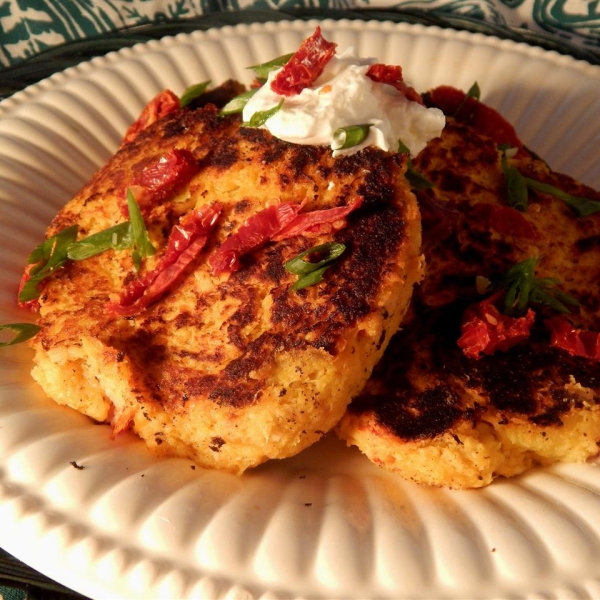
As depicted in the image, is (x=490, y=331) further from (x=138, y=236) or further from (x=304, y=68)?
(x=138, y=236)

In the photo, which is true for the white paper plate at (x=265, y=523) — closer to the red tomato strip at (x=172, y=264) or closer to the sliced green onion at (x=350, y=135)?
the red tomato strip at (x=172, y=264)

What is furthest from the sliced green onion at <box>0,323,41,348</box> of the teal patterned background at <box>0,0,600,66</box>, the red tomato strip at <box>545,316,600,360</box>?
the teal patterned background at <box>0,0,600,66</box>

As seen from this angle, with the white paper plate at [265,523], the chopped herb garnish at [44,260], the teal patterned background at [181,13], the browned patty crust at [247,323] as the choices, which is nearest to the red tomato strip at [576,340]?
the white paper plate at [265,523]

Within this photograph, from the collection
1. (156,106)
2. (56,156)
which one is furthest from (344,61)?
(56,156)

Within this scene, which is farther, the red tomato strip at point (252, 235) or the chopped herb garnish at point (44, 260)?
the chopped herb garnish at point (44, 260)

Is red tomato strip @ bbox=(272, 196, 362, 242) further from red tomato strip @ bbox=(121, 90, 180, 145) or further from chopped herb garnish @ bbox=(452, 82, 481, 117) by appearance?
chopped herb garnish @ bbox=(452, 82, 481, 117)

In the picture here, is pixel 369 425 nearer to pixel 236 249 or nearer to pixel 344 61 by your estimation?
pixel 236 249
